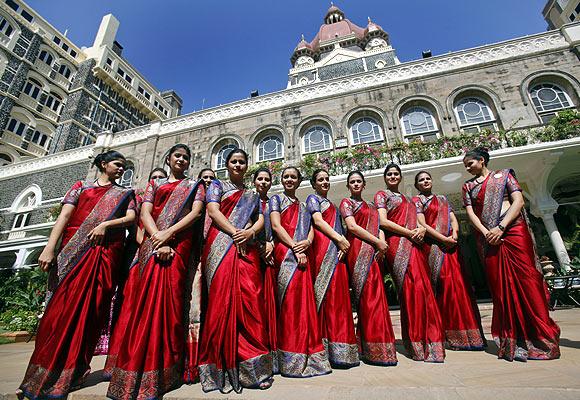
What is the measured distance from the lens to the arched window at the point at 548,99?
30.8ft

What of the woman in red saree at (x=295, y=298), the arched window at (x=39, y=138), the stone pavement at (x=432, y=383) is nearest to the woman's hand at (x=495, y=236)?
the stone pavement at (x=432, y=383)

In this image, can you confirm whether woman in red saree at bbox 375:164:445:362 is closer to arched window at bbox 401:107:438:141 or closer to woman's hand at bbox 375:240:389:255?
woman's hand at bbox 375:240:389:255

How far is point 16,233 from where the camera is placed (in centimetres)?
1389

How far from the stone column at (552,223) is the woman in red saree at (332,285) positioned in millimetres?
8456

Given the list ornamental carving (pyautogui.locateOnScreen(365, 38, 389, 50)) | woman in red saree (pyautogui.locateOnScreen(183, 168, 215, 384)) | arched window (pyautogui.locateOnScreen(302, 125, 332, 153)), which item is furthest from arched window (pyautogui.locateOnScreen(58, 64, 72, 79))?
woman in red saree (pyautogui.locateOnScreen(183, 168, 215, 384))

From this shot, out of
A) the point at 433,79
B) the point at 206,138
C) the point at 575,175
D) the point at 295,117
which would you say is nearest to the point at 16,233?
the point at 206,138

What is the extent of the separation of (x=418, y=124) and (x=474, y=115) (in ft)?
6.45

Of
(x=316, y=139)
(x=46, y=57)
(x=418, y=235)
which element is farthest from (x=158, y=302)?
(x=46, y=57)

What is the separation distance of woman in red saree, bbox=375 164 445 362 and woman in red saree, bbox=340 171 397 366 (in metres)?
0.14

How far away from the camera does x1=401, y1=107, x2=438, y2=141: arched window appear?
1024cm

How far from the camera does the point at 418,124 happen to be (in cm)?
1051

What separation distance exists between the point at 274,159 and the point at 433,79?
7161 mm

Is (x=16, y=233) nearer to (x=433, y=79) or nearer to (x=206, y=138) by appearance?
(x=206, y=138)

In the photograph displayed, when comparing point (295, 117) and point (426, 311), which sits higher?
point (295, 117)
